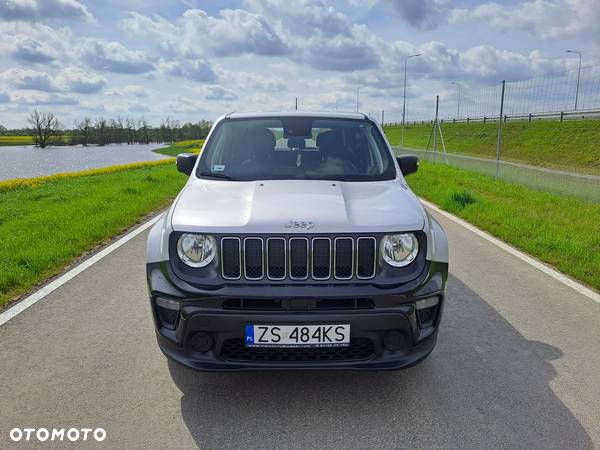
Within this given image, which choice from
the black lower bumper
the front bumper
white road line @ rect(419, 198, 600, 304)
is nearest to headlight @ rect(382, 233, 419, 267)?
the front bumper

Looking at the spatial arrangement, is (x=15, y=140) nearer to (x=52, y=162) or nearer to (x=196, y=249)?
(x=52, y=162)

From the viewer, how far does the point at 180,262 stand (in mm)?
3047

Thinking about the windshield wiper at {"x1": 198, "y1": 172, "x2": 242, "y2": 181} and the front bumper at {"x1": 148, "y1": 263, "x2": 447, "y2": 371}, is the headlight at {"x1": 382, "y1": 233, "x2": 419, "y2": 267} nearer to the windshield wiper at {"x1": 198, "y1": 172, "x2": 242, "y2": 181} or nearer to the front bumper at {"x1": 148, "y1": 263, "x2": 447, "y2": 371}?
the front bumper at {"x1": 148, "y1": 263, "x2": 447, "y2": 371}

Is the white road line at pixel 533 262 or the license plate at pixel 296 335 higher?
the license plate at pixel 296 335

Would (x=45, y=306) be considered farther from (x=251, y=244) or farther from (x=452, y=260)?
(x=452, y=260)

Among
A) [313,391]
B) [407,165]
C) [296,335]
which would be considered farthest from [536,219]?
[296,335]

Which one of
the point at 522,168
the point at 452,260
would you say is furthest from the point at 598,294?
the point at 522,168

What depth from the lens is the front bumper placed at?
9.36 ft

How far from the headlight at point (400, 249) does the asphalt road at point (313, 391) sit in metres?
0.85

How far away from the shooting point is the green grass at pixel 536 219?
6.59 m

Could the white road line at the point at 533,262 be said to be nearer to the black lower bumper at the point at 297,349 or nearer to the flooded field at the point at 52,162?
the black lower bumper at the point at 297,349

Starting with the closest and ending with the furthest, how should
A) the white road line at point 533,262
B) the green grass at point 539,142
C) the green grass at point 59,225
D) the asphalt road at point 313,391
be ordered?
the asphalt road at point 313,391, the white road line at point 533,262, the green grass at point 59,225, the green grass at point 539,142

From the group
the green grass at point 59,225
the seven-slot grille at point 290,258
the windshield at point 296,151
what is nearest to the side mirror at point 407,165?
the windshield at point 296,151

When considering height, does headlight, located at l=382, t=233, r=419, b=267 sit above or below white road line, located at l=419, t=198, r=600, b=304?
above
